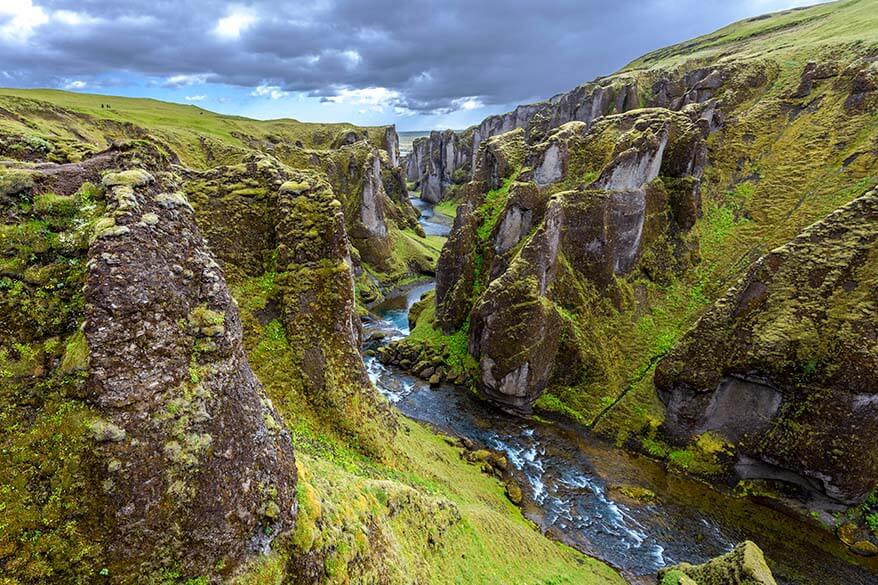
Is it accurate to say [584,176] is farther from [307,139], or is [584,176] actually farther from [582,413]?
[307,139]

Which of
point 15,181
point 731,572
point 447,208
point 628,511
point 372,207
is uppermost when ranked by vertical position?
point 15,181

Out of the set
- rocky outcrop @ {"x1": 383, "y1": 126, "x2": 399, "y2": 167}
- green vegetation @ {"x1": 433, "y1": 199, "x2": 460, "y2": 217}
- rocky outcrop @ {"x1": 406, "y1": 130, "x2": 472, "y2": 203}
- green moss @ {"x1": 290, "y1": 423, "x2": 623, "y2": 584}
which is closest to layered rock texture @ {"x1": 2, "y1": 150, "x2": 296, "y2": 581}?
green moss @ {"x1": 290, "y1": 423, "x2": 623, "y2": 584}

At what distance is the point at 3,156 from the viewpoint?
11.6 meters

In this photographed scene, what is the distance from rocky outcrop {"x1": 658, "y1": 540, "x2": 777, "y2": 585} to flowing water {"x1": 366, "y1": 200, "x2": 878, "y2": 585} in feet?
10.5

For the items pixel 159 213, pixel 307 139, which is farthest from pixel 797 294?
pixel 307 139

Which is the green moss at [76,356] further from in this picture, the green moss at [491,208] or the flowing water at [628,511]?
the green moss at [491,208]

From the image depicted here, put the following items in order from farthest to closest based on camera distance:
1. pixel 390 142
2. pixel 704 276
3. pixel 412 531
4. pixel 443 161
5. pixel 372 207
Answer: pixel 443 161, pixel 390 142, pixel 372 207, pixel 704 276, pixel 412 531

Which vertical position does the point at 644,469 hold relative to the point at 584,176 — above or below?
below

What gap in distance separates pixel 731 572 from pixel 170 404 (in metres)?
25.3

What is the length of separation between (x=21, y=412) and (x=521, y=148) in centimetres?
5475

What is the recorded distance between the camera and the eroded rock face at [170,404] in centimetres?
778

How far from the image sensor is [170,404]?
8.40 m

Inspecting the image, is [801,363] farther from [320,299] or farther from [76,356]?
[76,356]

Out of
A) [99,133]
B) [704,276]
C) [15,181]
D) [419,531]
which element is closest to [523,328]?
[704,276]
